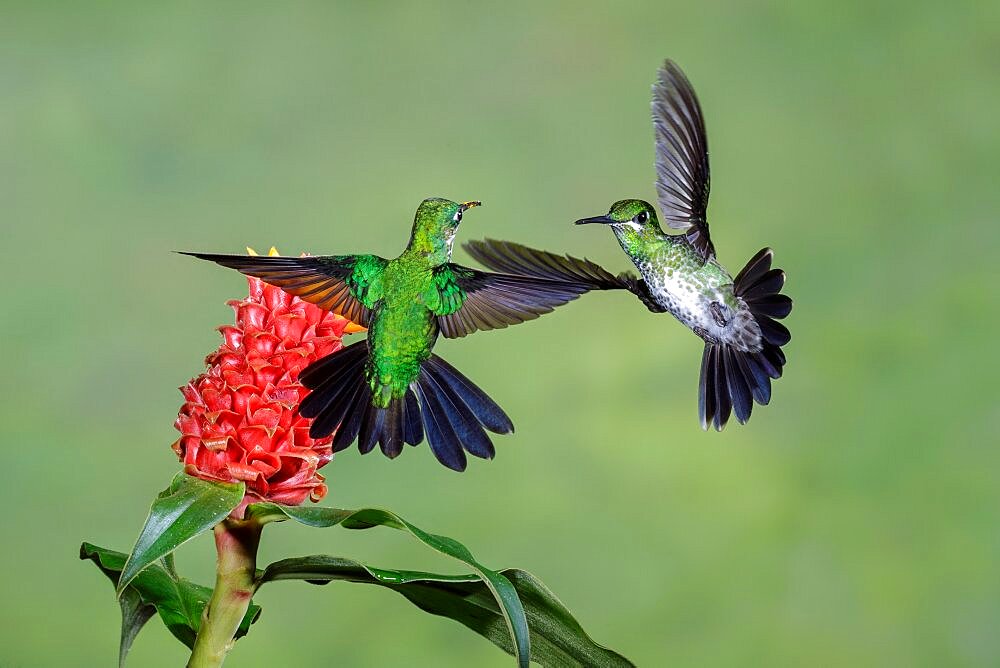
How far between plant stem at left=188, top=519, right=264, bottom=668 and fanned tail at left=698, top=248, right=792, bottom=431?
10.8 inches

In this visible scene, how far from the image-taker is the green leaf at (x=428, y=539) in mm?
559

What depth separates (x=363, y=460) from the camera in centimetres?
168

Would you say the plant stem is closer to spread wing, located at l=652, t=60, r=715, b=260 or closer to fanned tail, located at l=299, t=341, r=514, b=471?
fanned tail, located at l=299, t=341, r=514, b=471

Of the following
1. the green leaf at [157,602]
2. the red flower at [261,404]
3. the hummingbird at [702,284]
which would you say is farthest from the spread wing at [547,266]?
the green leaf at [157,602]

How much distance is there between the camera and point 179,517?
0.58 metres

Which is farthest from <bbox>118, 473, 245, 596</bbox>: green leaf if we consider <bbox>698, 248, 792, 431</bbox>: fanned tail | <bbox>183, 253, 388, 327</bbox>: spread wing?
<bbox>698, 248, 792, 431</bbox>: fanned tail

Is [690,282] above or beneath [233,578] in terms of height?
above

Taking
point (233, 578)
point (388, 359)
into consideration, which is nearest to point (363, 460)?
point (233, 578)

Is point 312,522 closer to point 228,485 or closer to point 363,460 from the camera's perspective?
point 228,485

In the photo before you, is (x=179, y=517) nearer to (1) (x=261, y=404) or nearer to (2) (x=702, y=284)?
(1) (x=261, y=404)

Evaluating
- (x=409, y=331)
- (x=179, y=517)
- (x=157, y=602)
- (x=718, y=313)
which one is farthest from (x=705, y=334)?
(x=157, y=602)

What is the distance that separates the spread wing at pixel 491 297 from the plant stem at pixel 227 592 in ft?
0.63

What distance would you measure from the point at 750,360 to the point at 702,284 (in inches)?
1.8

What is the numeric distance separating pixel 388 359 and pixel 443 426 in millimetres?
46
